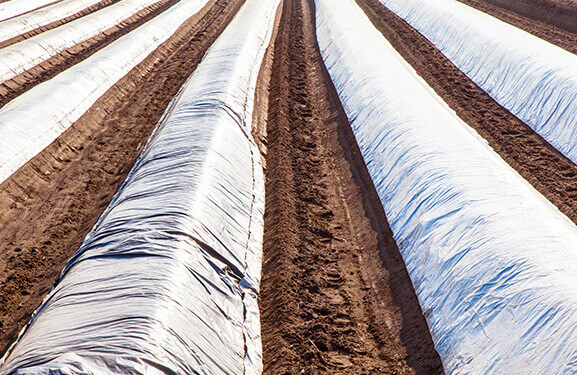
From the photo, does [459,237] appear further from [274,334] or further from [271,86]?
[271,86]

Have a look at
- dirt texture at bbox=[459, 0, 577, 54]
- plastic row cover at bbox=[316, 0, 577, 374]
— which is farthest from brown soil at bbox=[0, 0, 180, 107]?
dirt texture at bbox=[459, 0, 577, 54]

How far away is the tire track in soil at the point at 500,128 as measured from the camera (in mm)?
6246

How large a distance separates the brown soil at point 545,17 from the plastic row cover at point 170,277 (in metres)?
10.5

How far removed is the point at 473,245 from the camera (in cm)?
397

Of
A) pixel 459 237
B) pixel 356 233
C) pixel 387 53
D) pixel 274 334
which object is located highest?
pixel 387 53

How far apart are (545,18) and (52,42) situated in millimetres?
15253

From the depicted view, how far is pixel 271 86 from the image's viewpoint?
396 inches

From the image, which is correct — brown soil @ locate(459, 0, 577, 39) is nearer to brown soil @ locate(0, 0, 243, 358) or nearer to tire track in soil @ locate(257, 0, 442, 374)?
tire track in soil @ locate(257, 0, 442, 374)

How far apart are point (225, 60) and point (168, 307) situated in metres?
7.63

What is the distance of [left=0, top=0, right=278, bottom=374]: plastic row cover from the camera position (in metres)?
2.96

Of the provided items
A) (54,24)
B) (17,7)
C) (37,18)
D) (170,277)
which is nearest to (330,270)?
(170,277)

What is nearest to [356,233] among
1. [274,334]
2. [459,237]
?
[459,237]

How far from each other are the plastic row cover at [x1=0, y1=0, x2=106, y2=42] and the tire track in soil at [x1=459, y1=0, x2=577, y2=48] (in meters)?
16.0

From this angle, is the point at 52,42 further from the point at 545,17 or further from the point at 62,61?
the point at 545,17
